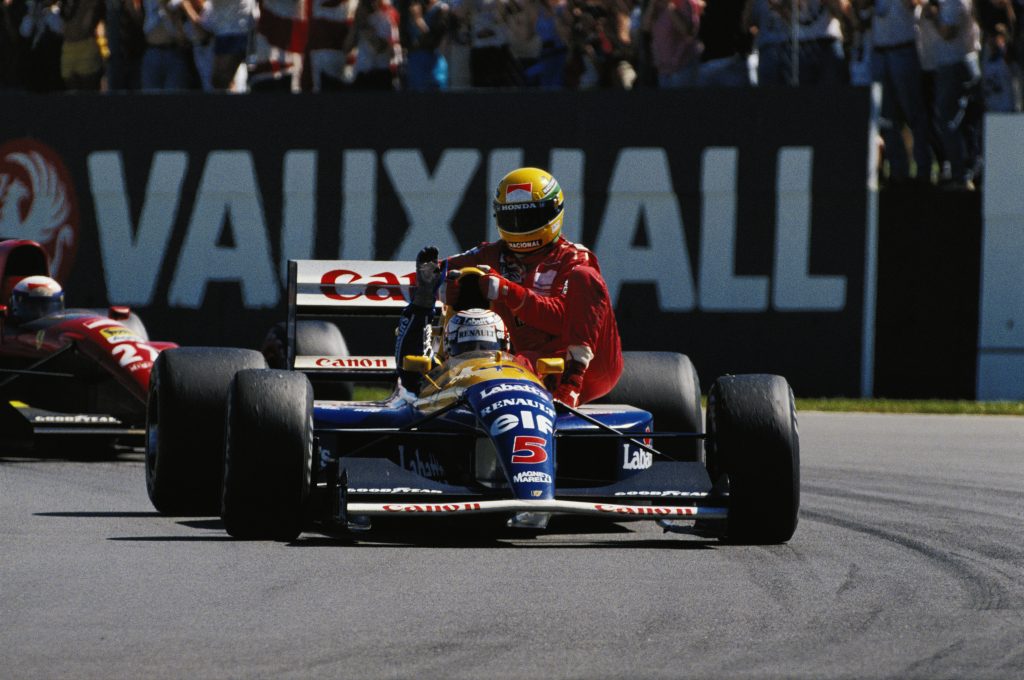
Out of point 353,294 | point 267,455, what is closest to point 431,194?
point 353,294

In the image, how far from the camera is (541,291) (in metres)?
8.76

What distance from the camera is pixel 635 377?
927 cm

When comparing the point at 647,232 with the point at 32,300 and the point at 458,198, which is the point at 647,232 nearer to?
the point at 458,198

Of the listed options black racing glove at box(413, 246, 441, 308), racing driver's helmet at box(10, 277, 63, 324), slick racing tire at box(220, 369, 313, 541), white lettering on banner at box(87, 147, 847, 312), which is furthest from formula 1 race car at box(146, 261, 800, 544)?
white lettering on banner at box(87, 147, 847, 312)

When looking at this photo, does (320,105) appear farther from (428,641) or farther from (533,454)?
(428,641)

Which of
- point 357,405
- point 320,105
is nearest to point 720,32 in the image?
point 320,105

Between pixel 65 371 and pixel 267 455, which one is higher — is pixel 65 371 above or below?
below

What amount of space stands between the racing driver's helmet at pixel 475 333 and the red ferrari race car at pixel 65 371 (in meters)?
3.87

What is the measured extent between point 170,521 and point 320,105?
402 inches

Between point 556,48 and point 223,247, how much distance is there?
3.81 metres

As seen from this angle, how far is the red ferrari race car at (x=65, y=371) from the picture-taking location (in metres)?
11.6

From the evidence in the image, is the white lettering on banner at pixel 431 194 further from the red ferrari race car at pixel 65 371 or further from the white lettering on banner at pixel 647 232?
the red ferrari race car at pixel 65 371

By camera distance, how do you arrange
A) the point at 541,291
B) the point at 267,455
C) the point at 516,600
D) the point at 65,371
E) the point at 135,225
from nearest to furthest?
the point at 516,600, the point at 267,455, the point at 541,291, the point at 65,371, the point at 135,225

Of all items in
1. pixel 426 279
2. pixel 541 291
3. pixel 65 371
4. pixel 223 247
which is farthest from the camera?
pixel 223 247
